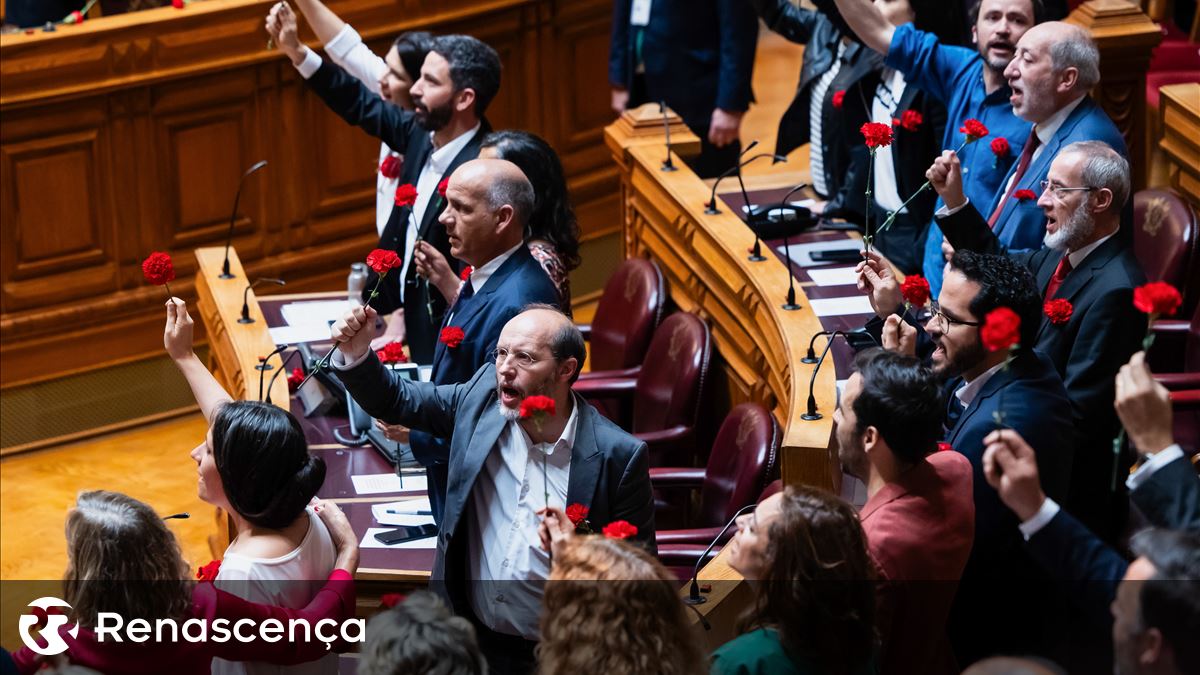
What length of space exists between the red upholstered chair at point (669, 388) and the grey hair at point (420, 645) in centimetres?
183

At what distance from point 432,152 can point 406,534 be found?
51.5 inches

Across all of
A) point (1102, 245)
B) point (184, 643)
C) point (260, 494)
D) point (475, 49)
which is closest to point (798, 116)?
point (475, 49)

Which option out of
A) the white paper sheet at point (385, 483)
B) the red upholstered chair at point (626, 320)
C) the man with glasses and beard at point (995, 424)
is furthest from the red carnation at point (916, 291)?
the red upholstered chair at point (626, 320)

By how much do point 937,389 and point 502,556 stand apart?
836 mm

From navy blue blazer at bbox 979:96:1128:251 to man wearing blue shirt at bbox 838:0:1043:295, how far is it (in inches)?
8.0

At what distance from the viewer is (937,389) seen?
275cm

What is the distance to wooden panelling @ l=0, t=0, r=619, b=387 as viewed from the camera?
5496mm

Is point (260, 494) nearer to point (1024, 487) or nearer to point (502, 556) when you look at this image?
point (502, 556)

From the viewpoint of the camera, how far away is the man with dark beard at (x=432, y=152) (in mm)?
4402

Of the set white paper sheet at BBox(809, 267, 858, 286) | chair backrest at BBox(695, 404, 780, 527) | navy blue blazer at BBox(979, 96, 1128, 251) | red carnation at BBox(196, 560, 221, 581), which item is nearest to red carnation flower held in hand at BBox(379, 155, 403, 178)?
white paper sheet at BBox(809, 267, 858, 286)

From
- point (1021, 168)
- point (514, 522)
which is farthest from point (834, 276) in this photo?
point (514, 522)

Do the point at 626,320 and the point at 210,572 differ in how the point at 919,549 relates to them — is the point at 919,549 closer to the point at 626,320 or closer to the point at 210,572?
the point at 210,572

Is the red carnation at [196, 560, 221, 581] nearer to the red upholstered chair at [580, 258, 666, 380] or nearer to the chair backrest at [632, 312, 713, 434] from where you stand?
the chair backrest at [632, 312, 713, 434]

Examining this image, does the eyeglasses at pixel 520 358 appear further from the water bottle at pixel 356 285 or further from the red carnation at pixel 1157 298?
the water bottle at pixel 356 285
